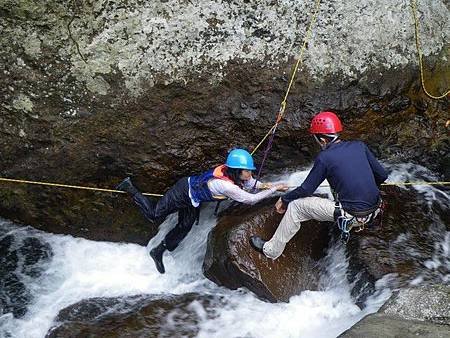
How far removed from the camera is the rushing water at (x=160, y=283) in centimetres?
605

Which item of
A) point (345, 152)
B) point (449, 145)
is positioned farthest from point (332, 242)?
point (449, 145)

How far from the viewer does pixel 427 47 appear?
7.86 m

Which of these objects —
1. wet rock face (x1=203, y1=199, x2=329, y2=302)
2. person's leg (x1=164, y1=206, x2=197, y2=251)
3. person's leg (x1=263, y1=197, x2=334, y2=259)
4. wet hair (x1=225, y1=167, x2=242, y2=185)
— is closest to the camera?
person's leg (x1=263, y1=197, x2=334, y2=259)

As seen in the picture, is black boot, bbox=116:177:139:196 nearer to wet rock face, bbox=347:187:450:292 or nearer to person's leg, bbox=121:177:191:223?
person's leg, bbox=121:177:191:223

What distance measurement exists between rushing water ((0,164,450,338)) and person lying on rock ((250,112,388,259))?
27.1 inches

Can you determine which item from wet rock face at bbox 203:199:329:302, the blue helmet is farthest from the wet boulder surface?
the blue helmet

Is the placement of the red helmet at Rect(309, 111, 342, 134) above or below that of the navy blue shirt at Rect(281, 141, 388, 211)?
above

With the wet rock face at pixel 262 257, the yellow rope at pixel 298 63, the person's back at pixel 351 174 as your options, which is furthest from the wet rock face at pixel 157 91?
the person's back at pixel 351 174

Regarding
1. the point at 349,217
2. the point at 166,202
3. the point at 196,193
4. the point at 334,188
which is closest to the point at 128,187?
the point at 166,202

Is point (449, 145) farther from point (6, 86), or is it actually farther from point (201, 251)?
point (6, 86)

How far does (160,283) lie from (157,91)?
8.10 feet

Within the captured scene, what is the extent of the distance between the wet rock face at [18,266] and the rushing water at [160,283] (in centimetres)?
1

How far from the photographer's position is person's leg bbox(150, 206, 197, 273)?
702 cm

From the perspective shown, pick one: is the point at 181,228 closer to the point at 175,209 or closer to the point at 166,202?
the point at 175,209
